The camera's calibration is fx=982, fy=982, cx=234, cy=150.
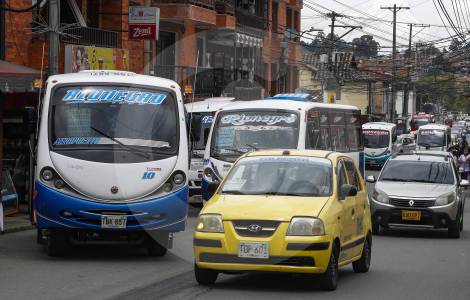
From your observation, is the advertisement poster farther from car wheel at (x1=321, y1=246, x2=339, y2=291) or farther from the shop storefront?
car wheel at (x1=321, y1=246, x2=339, y2=291)

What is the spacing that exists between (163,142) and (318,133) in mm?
8937

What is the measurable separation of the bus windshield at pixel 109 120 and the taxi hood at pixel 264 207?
9.99ft

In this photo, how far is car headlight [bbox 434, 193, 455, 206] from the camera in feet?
66.0

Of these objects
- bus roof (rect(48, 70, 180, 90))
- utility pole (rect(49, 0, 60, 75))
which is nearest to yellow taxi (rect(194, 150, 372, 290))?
bus roof (rect(48, 70, 180, 90))

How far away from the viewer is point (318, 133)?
2341 cm

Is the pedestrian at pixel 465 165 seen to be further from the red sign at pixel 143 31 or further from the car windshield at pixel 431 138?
the car windshield at pixel 431 138

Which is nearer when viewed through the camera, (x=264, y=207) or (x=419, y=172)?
(x=264, y=207)

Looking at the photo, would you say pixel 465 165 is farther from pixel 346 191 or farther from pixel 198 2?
pixel 346 191

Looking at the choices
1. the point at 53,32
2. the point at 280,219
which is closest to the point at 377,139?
the point at 53,32

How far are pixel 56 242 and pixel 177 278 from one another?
2637mm

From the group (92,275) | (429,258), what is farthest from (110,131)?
(429,258)

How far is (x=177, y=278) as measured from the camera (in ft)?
41.8

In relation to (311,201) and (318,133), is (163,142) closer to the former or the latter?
(311,201)

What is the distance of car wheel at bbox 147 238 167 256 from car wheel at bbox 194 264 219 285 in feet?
10.1
